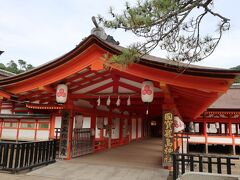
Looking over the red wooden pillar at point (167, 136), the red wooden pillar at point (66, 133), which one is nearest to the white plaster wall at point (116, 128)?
the red wooden pillar at point (66, 133)

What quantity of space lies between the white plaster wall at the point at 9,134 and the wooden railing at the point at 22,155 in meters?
9.03

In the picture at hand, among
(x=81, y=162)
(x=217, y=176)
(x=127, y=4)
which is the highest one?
(x=127, y=4)

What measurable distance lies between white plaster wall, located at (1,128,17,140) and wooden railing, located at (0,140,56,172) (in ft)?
29.6

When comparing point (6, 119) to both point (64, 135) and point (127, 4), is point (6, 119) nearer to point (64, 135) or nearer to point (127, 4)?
point (64, 135)

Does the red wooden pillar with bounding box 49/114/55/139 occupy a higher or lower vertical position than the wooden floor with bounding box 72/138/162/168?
higher

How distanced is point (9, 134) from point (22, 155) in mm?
10273

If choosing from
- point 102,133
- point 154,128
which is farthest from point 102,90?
point 154,128

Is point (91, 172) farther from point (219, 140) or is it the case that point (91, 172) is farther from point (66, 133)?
point (219, 140)

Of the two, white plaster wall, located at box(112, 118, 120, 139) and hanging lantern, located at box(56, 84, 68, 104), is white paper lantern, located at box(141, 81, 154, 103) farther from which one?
white plaster wall, located at box(112, 118, 120, 139)

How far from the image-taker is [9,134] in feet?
52.9

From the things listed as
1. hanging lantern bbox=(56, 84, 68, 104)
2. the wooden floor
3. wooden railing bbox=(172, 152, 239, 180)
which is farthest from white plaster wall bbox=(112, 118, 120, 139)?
wooden railing bbox=(172, 152, 239, 180)

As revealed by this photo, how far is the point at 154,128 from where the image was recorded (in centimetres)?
3425

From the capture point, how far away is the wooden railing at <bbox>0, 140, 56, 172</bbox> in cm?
702

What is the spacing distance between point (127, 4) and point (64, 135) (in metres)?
6.72
